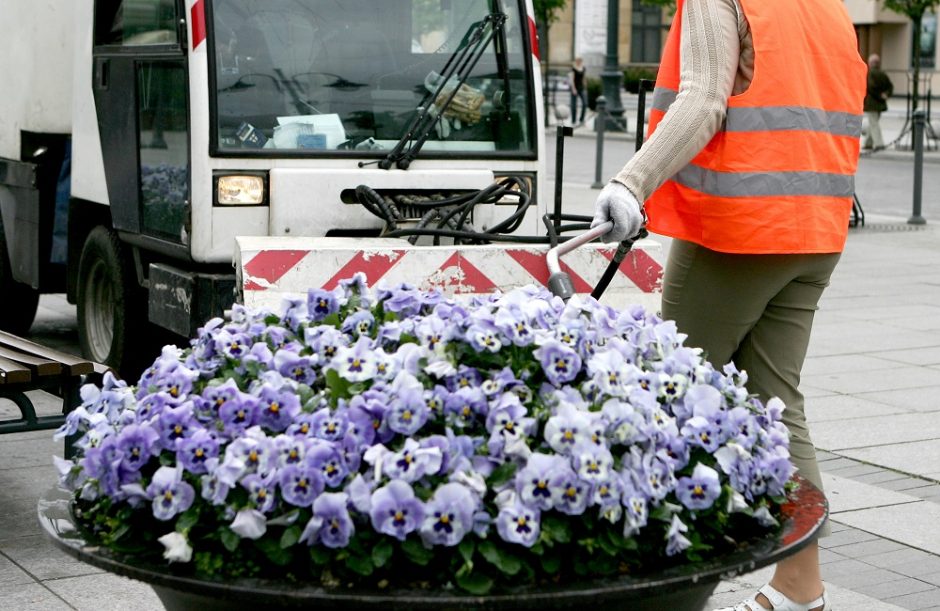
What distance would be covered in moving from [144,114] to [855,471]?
3580mm

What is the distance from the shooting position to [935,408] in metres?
6.80

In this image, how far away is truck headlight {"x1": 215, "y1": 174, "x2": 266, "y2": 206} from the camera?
6.50 m

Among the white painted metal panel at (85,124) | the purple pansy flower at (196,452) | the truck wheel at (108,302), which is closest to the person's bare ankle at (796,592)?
the purple pansy flower at (196,452)

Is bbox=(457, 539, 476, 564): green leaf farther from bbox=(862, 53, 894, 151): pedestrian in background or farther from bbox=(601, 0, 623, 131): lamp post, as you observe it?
bbox=(601, 0, 623, 131): lamp post

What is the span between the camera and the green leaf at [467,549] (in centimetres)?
216

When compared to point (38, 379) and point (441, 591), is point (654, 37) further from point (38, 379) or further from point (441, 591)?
point (441, 591)

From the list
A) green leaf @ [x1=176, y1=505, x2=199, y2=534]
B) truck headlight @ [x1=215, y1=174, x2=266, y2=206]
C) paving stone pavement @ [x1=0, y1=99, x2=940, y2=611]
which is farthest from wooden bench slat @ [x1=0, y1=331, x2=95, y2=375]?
green leaf @ [x1=176, y1=505, x2=199, y2=534]

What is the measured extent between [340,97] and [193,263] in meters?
0.99

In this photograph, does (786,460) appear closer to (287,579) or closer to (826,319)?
(287,579)

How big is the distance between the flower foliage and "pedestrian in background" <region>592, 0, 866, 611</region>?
89 centimetres

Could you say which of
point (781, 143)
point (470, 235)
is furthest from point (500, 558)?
point (470, 235)

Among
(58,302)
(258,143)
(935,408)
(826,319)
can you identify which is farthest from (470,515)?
(58,302)

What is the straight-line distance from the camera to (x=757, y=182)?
11.6ft

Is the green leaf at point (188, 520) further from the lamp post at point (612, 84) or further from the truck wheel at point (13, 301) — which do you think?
the lamp post at point (612, 84)
